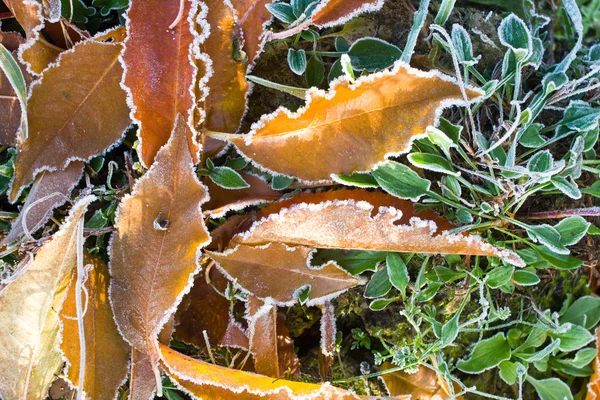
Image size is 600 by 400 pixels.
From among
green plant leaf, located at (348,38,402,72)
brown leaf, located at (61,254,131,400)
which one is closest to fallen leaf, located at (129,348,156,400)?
brown leaf, located at (61,254,131,400)

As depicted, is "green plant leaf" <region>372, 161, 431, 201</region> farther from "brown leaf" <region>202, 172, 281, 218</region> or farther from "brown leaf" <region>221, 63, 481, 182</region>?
"brown leaf" <region>202, 172, 281, 218</region>

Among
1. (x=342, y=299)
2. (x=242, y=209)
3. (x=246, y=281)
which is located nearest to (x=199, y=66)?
(x=242, y=209)

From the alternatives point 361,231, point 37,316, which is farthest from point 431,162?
point 37,316

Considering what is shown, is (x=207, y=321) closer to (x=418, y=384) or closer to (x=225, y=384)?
(x=225, y=384)

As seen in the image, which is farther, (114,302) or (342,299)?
(342,299)

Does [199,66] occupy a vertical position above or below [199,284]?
above

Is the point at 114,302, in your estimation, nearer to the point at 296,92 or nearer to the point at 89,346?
the point at 89,346
